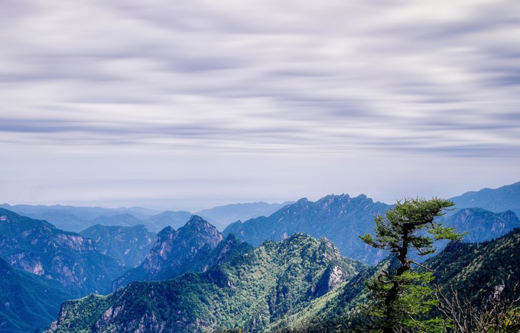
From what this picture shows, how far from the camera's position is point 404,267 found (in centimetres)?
5022

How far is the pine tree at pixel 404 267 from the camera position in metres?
49.3

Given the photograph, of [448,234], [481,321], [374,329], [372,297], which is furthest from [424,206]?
[481,321]

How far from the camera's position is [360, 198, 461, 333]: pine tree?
49312mm

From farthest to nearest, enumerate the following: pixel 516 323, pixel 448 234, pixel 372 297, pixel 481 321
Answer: pixel 372 297 → pixel 448 234 → pixel 516 323 → pixel 481 321

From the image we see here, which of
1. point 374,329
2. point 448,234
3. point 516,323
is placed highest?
point 448,234

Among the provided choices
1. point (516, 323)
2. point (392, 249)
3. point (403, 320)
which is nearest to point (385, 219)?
point (392, 249)

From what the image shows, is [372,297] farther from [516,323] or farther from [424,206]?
[516,323]

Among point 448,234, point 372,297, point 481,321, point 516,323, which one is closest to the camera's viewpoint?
point 481,321

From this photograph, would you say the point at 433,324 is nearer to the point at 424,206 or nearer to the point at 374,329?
the point at 374,329

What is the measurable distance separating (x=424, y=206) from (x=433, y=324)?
42.2ft

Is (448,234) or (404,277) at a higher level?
(448,234)

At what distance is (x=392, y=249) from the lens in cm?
5247

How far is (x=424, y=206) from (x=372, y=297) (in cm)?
1217

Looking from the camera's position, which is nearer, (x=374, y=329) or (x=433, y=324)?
(x=433, y=324)
